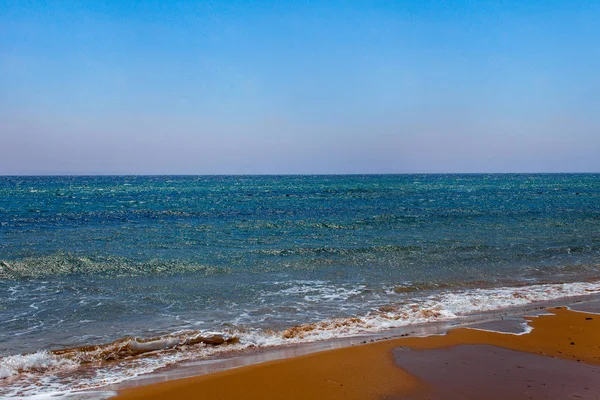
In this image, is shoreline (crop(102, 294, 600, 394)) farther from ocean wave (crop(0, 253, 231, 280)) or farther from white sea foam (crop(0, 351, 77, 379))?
ocean wave (crop(0, 253, 231, 280))

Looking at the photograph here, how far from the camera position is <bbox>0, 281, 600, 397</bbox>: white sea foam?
7.36 meters

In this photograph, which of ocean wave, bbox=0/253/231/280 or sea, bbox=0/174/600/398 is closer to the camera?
sea, bbox=0/174/600/398

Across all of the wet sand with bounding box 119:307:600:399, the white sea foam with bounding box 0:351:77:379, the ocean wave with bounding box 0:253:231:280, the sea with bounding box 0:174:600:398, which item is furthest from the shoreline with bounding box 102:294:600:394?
the ocean wave with bounding box 0:253:231:280

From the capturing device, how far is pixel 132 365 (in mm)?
7977

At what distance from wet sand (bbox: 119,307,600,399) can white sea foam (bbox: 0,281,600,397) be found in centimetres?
106

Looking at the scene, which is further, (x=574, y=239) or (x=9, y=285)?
(x=574, y=239)

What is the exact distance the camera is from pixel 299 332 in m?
9.66

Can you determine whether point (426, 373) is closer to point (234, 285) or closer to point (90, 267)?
point (234, 285)

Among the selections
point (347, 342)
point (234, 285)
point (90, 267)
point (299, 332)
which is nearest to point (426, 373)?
point (347, 342)

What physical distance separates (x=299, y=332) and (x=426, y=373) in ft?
10.2

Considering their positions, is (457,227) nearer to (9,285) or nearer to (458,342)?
(458,342)

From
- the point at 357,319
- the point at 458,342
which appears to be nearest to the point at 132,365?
the point at 357,319

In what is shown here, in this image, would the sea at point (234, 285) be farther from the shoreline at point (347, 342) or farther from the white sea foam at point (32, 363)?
the shoreline at point (347, 342)

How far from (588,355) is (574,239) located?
16.7 meters
